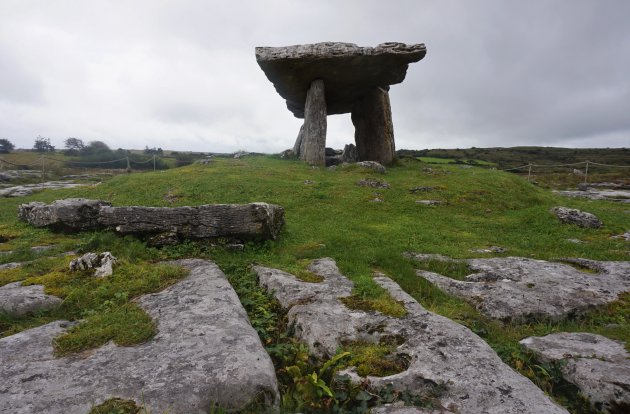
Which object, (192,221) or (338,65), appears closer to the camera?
(192,221)

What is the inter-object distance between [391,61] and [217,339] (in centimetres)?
2413

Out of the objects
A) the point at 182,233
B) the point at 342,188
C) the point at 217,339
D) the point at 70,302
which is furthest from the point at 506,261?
the point at 342,188

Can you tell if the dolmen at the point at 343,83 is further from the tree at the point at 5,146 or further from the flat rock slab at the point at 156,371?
the tree at the point at 5,146

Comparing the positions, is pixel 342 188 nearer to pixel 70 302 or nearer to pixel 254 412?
pixel 70 302

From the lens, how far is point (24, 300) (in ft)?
20.2

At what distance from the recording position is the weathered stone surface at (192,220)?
1012 cm

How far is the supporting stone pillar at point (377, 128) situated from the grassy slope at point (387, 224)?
13.1 ft

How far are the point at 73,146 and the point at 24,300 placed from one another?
107m

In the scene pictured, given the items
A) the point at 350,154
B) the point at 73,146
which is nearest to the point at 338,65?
the point at 350,154

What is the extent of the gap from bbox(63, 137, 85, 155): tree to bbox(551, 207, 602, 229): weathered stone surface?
10047 cm

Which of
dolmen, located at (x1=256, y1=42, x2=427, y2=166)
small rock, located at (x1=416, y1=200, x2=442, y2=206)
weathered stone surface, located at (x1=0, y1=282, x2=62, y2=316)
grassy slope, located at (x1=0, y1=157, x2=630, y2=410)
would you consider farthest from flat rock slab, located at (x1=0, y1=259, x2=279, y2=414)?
dolmen, located at (x1=256, y1=42, x2=427, y2=166)

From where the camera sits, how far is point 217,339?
492cm

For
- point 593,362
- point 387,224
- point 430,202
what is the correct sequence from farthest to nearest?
point 430,202 < point 387,224 < point 593,362

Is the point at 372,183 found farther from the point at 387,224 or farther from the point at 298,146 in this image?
the point at 298,146
